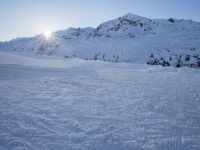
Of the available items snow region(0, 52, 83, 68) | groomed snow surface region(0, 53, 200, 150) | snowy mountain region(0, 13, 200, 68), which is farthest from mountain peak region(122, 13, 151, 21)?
groomed snow surface region(0, 53, 200, 150)

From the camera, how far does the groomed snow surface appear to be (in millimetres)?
3883

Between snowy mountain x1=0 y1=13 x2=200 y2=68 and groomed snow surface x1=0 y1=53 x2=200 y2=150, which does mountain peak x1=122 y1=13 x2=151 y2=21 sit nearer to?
snowy mountain x1=0 y1=13 x2=200 y2=68

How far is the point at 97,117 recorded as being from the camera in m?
5.07

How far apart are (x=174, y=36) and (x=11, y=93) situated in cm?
8803

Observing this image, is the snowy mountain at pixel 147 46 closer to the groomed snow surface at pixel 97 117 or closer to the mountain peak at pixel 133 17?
the mountain peak at pixel 133 17

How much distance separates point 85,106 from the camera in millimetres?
5836

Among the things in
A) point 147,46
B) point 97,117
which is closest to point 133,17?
point 147,46

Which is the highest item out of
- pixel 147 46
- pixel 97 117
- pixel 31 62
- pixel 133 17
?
pixel 133 17

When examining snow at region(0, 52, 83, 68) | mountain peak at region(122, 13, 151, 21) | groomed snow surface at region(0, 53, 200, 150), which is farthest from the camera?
mountain peak at region(122, 13, 151, 21)

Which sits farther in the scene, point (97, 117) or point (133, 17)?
point (133, 17)

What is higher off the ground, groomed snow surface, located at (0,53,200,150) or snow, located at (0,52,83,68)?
snow, located at (0,52,83,68)

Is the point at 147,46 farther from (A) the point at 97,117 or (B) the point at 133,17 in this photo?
(A) the point at 97,117

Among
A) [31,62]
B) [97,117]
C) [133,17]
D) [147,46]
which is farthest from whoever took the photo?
[133,17]

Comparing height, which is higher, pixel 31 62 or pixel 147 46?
pixel 147 46
